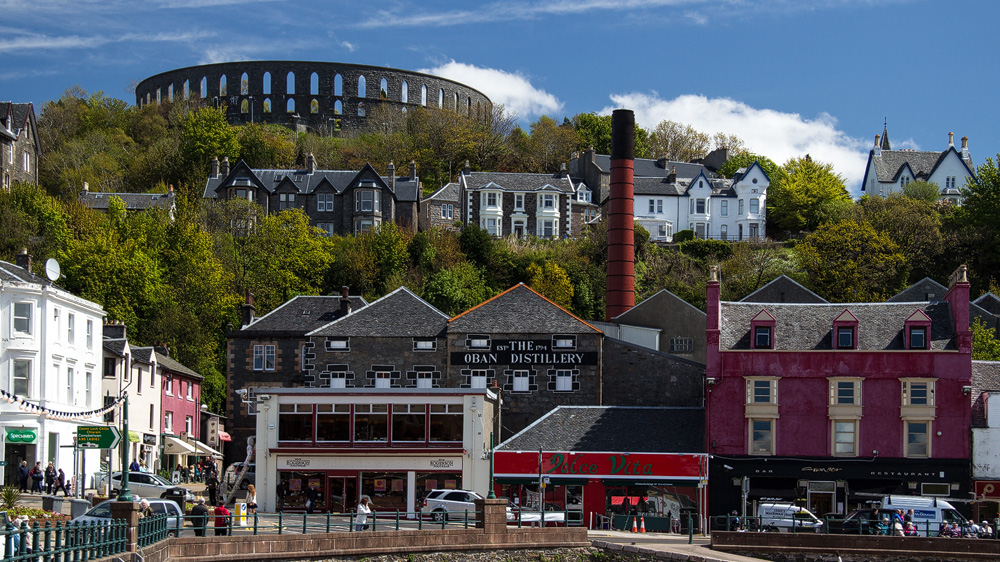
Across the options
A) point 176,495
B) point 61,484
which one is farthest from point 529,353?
point 176,495

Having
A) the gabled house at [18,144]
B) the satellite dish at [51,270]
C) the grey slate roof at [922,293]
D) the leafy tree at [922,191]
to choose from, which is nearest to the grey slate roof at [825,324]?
the grey slate roof at [922,293]

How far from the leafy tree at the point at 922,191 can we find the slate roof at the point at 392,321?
58.2 metres

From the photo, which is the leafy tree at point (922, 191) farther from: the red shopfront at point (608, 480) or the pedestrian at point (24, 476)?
the pedestrian at point (24, 476)

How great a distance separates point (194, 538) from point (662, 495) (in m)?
23.0

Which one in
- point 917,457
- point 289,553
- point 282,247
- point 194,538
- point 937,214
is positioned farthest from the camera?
point 937,214

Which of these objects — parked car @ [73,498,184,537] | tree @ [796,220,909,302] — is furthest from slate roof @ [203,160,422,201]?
parked car @ [73,498,184,537]

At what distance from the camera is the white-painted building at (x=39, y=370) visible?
47438 mm

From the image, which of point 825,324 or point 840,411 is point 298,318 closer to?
point 825,324

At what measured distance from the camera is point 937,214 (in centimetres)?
9175

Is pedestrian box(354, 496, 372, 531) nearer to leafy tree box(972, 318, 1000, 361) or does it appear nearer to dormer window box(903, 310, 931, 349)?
dormer window box(903, 310, 931, 349)

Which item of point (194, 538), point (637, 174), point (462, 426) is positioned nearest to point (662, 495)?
point (462, 426)

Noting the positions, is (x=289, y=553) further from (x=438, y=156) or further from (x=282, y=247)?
(x=438, y=156)

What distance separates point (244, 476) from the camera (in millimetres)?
51094

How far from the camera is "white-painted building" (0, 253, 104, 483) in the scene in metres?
47.4
